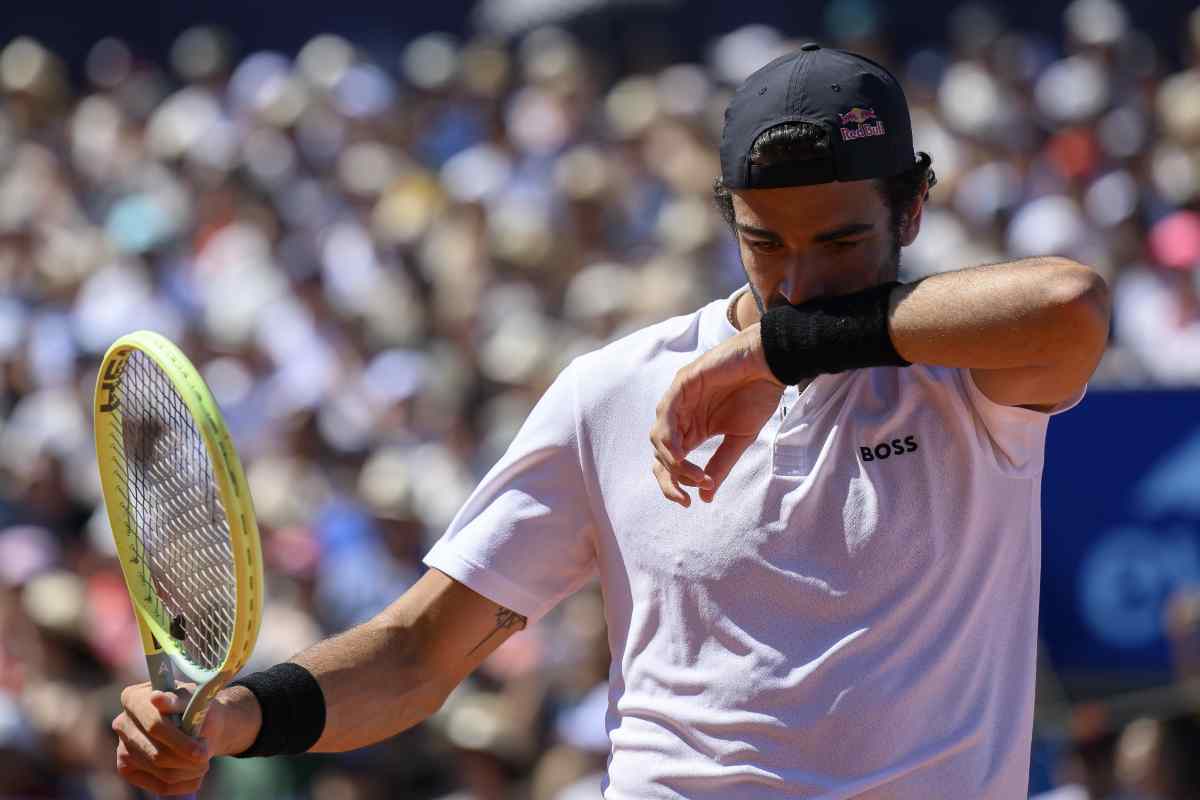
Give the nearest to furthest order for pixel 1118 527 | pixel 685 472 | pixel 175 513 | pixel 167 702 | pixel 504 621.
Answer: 1. pixel 685 472
2. pixel 167 702
3. pixel 175 513
4. pixel 504 621
5. pixel 1118 527

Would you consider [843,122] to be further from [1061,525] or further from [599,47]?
[599,47]

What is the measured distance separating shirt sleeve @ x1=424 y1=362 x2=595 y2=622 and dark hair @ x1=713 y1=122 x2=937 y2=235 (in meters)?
0.48

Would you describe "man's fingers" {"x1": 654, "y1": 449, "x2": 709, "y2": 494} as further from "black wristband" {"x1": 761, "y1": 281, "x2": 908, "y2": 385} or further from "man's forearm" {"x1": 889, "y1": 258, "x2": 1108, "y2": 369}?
"man's forearm" {"x1": 889, "y1": 258, "x2": 1108, "y2": 369}

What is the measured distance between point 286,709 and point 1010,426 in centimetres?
113

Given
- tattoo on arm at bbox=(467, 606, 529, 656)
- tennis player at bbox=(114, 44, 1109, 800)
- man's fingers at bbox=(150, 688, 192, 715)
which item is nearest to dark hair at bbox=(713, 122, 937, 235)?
tennis player at bbox=(114, 44, 1109, 800)

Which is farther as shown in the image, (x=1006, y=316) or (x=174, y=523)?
(x=174, y=523)

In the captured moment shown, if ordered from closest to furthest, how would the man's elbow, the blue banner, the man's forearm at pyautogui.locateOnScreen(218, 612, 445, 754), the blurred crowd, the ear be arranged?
the man's elbow
the ear
the man's forearm at pyautogui.locateOnScreen(218, 612, 445, 754)
the blue banner
the blurred crowd

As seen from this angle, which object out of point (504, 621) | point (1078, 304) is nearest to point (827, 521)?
point (1078, 304)

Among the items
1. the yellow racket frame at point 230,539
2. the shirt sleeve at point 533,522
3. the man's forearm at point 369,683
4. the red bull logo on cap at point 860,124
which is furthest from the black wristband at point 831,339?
the man's forearm at point 369,683

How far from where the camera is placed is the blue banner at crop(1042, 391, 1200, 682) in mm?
4844

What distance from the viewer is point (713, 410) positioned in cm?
251

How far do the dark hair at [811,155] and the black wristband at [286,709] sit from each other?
3.20 ft

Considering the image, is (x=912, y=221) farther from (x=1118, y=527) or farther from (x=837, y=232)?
(x=1118, y=527)

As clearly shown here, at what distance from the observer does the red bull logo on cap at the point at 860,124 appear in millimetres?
2564
